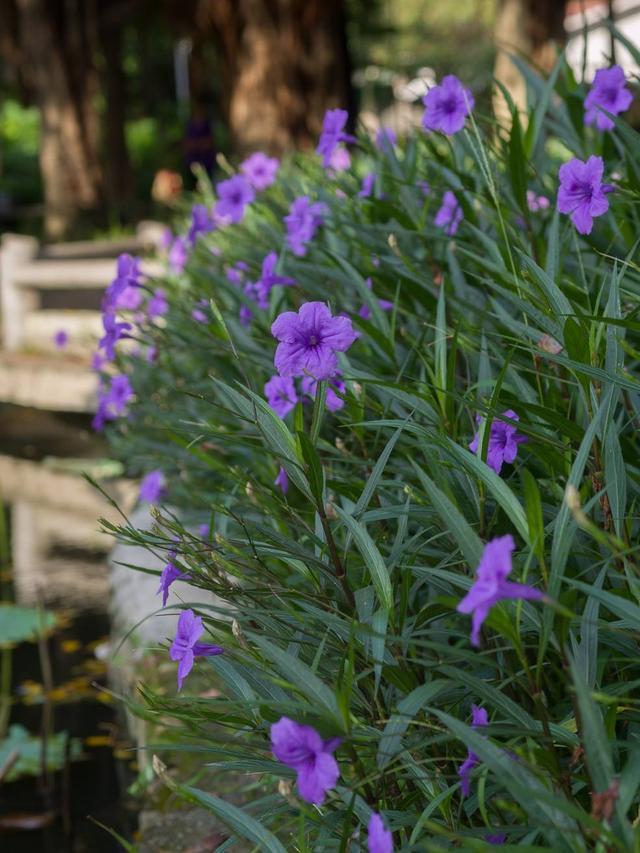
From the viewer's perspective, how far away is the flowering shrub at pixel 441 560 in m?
1.08

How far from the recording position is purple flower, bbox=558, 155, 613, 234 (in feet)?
5.25

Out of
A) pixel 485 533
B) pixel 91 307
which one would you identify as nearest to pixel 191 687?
pixel 485 533

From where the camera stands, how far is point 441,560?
61.6 inches

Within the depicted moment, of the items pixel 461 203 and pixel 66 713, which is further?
pixel 66 713

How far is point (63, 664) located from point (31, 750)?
855mm

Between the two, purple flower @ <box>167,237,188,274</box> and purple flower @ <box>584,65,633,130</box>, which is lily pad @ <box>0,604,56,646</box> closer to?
purple flower @ <box>167,237,188,274</box>

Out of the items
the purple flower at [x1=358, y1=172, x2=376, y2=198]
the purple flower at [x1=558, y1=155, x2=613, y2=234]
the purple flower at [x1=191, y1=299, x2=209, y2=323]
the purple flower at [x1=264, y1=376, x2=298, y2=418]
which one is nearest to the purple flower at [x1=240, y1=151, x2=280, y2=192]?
the purple flower at [x1=191, y1=299, x2=209, y2=323]

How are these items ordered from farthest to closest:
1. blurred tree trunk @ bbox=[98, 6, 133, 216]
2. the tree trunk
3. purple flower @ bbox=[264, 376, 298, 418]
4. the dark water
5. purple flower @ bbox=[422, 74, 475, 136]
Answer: blurred tree trunk @ bbox=[98, 6, 133, 216], the tree trunk, the dark water, purple flower @ bbox=[422, 74, 475, 136], purple flower @ bbox=[264, 376, 298, 418]

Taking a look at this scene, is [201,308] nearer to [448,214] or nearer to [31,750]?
[448,214]

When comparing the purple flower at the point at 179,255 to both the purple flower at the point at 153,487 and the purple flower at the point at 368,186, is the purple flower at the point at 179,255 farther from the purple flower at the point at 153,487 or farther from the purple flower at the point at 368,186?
the purple flower at the point at 368,186

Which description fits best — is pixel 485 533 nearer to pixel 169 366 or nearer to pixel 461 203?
pixel 461 203

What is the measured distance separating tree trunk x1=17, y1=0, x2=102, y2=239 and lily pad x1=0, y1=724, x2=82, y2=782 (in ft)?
42.8

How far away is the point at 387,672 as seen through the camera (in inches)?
51.1

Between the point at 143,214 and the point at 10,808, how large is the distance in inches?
697
